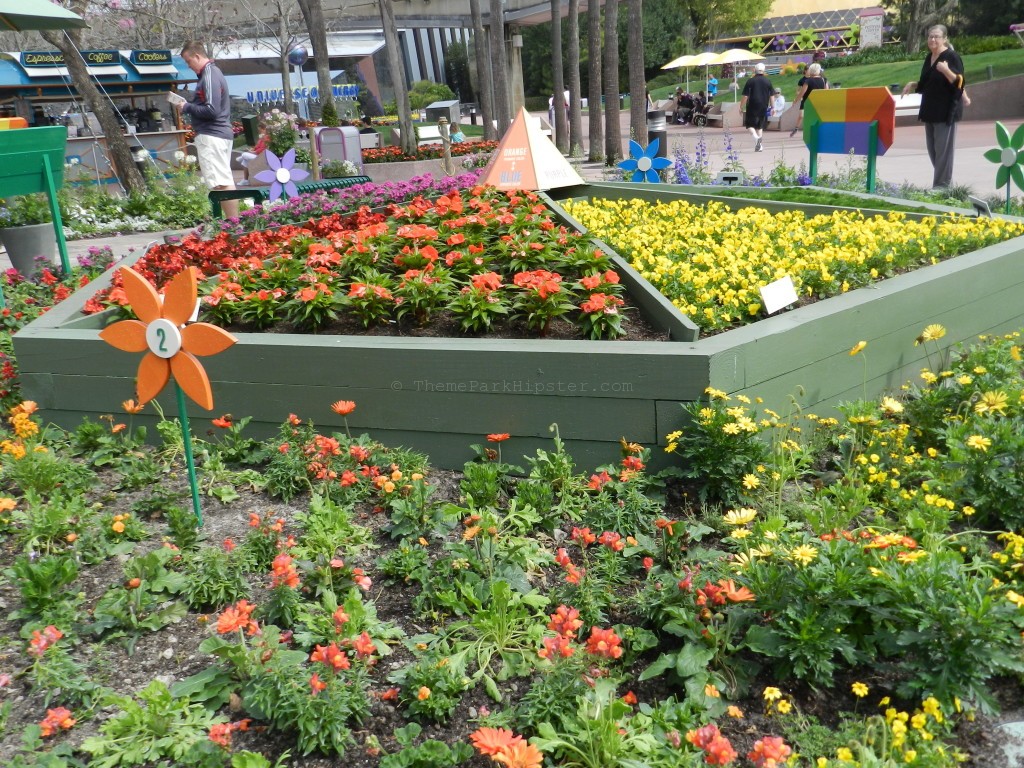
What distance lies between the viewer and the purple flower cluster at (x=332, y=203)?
7.01 meters

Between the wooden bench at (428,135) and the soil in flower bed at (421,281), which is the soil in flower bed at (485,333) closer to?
the soil in flower bed at (421,281)

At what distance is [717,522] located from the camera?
335 centimetres

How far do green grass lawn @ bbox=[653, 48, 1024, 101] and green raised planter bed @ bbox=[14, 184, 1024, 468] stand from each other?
953 inches

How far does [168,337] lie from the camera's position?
10.3 ft

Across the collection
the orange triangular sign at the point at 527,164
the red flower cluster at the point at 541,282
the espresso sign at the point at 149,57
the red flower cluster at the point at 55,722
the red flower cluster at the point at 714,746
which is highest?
the espresso sign at the point at 149,57

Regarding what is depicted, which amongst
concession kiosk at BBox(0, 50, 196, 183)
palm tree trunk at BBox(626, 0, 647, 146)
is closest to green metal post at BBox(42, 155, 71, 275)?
palm tree trunk at BBox(626, 0, 647, 146)

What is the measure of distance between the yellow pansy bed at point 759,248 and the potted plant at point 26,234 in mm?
4929

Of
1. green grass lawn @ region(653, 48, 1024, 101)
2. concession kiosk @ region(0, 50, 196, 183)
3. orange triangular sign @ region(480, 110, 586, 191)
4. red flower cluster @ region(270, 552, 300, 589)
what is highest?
concession kiosk @ region(0, 50, 196, 183)

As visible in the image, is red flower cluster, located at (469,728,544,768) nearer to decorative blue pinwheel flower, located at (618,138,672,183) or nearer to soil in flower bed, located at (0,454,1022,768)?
soil in flower bed, located at (0,454,1022,768)

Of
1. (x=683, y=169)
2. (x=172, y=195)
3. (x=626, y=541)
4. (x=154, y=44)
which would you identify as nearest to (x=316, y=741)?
(x=626, y=541)

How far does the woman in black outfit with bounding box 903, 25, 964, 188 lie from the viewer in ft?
31.8

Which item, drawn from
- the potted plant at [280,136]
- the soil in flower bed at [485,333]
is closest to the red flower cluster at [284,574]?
the soil in flower bed at [485,333]

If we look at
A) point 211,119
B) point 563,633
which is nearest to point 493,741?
point 563,633

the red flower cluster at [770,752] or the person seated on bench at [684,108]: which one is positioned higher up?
the person seated on bench at [684,108]
